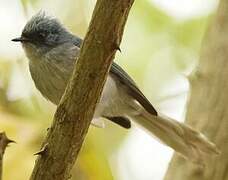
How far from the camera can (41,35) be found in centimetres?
258

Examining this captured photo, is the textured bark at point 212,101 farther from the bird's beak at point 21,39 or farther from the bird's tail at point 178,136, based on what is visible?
the bird's beak at point 21,39

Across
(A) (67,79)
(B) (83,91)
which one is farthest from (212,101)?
(B) (83,91)

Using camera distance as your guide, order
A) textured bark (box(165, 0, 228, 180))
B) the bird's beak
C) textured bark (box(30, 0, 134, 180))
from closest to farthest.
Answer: textured bark (box(30, 0, 134, 180))
textured bark (box(165, 0, 228, 180))
the bird's beak

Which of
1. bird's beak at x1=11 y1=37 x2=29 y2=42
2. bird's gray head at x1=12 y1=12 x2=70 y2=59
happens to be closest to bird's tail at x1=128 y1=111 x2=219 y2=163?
bird's gray head at x1=12 y1=12 x2=70 y2=59

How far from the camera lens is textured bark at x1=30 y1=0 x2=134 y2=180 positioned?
4.06 ft

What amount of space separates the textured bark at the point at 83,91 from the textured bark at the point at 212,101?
2.99 feet

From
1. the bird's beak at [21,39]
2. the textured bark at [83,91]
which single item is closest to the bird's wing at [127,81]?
the bird's beak at [21,39]

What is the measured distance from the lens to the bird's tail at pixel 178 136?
2.20m

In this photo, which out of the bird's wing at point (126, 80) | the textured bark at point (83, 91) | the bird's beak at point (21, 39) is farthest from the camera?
the bird's wing at point (126, 80)

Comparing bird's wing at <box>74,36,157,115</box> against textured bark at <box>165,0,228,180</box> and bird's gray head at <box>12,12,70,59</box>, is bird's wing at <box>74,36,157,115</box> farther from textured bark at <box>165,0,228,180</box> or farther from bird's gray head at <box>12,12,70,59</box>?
textured bark at <box>165,0,228,180</box>

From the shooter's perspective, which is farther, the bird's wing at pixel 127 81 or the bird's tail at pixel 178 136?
the bird's wing at pixel 127 81

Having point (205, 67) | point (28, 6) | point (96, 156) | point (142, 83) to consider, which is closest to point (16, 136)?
point (96, 156)

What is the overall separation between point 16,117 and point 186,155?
0.68 metres

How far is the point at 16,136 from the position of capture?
1905 millimetres
